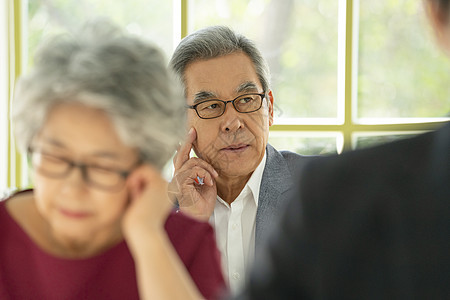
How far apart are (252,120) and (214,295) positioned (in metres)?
1.17

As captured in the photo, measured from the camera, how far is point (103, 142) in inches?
35.9

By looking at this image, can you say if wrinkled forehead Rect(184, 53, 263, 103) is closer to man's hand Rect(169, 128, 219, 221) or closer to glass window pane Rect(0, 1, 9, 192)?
man's hand Rect(169, 128, 219, 221)

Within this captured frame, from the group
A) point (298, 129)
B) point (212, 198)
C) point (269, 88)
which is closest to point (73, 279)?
point (212, 198)

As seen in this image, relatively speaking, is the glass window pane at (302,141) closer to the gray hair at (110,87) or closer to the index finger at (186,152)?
the index finger at (186,152)

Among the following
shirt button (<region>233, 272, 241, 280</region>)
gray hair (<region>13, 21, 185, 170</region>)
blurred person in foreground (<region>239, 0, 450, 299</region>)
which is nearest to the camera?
blurred person in foreground (<region>239, 0, 450, 299</region>)

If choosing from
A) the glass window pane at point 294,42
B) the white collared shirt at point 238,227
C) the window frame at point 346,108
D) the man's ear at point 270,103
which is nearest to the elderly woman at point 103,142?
the white collared shirt at point 238,227

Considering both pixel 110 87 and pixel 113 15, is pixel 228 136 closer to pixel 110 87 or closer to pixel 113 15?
pixel 110 87

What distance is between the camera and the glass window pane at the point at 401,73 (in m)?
4.48

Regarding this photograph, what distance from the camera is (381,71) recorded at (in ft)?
14.8

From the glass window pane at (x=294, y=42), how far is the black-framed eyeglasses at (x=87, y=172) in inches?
145

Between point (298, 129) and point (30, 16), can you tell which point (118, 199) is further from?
point (30, 16)

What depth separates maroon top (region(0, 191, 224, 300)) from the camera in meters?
1.04

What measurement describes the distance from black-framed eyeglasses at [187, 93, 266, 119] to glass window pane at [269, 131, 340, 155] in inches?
89.2

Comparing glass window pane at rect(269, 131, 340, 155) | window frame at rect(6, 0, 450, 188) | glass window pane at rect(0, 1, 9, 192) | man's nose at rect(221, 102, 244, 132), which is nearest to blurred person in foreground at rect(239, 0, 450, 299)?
man's nose at rect(221, 102, 244, 132)
